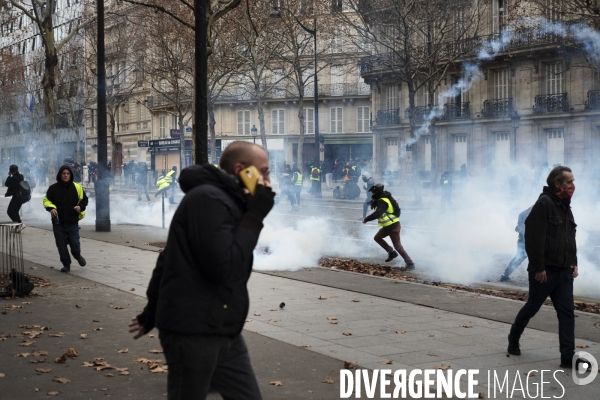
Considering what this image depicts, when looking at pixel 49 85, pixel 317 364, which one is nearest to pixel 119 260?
pixel 317 364

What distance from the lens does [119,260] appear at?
14.6 metres

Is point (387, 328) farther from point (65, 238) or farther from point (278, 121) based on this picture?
point (278, 121)

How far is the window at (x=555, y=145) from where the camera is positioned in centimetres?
3881

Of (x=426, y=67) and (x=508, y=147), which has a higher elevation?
(x=426, y=67)

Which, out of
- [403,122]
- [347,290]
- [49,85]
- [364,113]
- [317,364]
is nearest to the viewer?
[317,364]

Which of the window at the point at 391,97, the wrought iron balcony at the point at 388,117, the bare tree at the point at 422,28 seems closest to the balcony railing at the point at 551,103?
the bare tree at the point at 422,28

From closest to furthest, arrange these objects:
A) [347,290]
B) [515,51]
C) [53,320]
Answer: [53,320] < [347,290] < [515,51]

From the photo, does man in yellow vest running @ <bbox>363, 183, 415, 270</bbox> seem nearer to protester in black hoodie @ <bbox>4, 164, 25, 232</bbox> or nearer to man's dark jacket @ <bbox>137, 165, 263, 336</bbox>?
man's dark jacket @ <bbox>137, 165, 263, 336</bbox>

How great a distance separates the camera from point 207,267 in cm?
359

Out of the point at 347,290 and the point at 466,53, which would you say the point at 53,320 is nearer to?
the point at 347,290

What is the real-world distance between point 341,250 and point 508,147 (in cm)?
2590

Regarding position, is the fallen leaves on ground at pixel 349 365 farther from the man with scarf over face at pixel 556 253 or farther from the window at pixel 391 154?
the window at pixel 391 154

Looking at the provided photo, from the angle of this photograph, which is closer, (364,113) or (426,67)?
(426,67)

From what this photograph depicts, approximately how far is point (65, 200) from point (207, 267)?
9829mm
